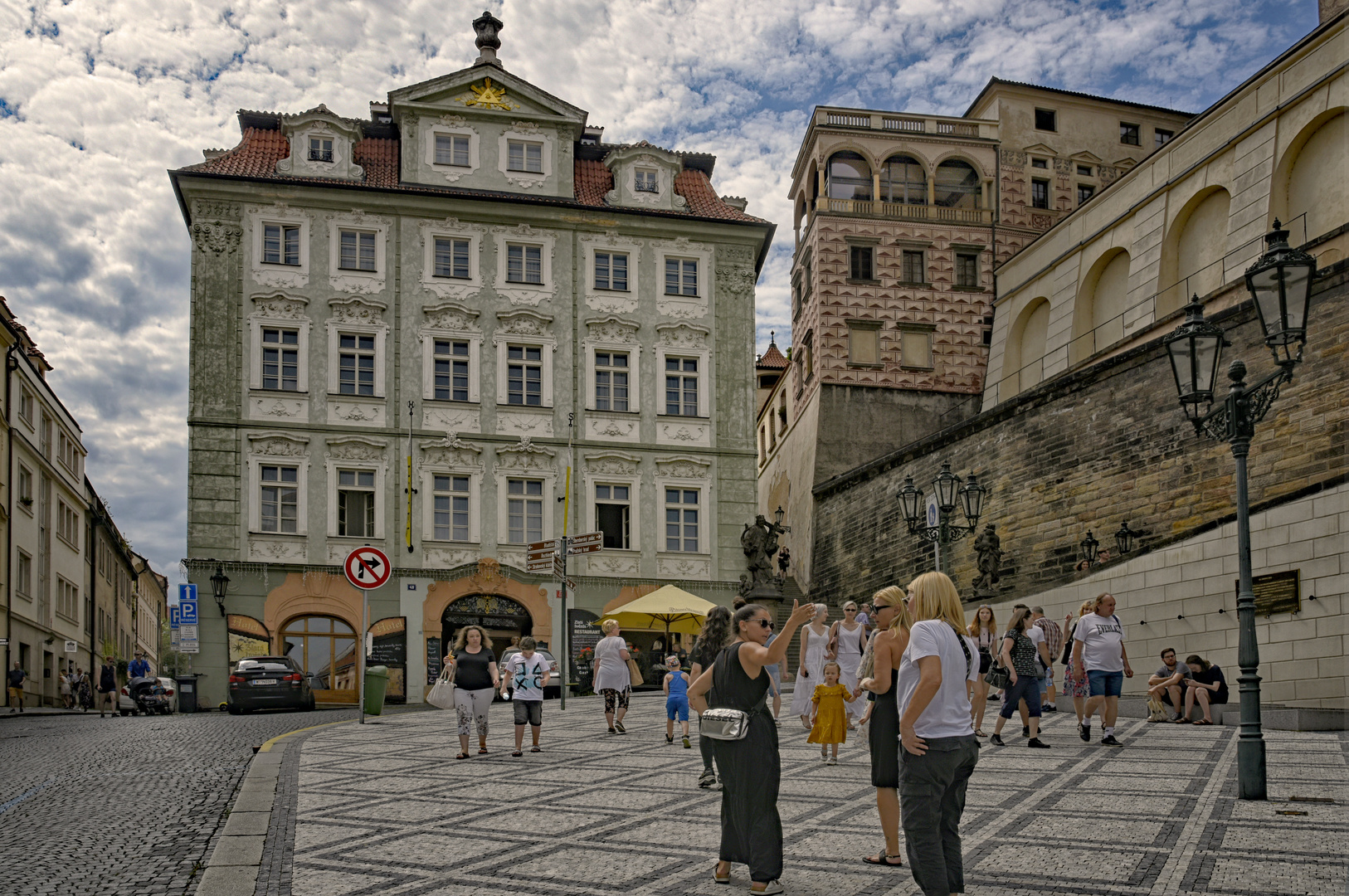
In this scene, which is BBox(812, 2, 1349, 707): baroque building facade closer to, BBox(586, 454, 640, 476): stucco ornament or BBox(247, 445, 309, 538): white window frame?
BBox(586, 454, 640, 476): stucco ornament

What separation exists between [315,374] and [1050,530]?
19091mm

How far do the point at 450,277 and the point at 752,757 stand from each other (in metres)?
30.0

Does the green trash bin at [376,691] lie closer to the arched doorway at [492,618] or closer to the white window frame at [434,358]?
the arched doorway at [492,618]

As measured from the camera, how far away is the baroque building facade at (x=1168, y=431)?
19.9m

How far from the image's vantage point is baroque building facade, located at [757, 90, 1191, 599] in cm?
4597

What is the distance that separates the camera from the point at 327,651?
33219mm

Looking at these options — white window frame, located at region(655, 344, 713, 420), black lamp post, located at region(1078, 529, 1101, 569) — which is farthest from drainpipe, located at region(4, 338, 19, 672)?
black lamp post, located at region(1078, 529, 1101, 569)

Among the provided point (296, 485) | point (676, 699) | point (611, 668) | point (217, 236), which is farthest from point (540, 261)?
point (676, 699)

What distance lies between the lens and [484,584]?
3412cm

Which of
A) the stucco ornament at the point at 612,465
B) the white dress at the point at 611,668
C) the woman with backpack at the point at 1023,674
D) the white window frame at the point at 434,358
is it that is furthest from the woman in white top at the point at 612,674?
the white window frame at the point at 434,358

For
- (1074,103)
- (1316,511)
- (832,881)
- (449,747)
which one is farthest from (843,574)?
(832,881)

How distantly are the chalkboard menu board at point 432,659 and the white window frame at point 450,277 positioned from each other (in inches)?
368

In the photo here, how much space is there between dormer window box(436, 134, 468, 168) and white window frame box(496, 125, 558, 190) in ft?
→ 3.07

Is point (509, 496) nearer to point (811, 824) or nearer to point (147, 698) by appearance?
point (147, 698)
